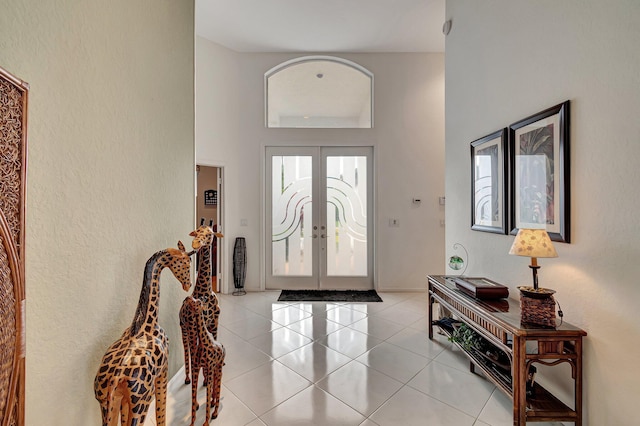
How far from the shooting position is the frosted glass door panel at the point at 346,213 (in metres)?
4.54

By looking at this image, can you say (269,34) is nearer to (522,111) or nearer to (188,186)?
(188,186)

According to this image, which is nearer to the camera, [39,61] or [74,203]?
[39,61]

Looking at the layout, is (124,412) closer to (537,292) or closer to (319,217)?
(537,292)

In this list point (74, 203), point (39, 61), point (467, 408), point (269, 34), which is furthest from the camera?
point (269, 34)

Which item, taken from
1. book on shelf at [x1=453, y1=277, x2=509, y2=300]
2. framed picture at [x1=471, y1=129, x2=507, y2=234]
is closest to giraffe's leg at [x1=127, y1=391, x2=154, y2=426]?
book on shelf at [x1=453, y1=277, x2=509, y2=300]

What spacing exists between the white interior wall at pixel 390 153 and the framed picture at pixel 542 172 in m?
2.29

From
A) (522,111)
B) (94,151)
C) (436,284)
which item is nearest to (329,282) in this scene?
(436,284)

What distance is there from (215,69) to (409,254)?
422cm

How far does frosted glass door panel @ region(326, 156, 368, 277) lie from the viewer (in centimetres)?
454

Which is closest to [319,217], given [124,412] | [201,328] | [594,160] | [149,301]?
[201,328]

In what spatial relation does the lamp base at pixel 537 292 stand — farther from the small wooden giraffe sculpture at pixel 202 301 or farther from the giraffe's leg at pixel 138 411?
the giraffe's leg at pixel 138 411

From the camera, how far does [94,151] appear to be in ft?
4.32

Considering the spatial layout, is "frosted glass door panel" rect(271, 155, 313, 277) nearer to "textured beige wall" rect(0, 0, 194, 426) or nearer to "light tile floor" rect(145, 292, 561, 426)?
"light tile floor" rect(145, 292, 561, 426)

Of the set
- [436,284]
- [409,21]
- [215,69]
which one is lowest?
[436,284]
